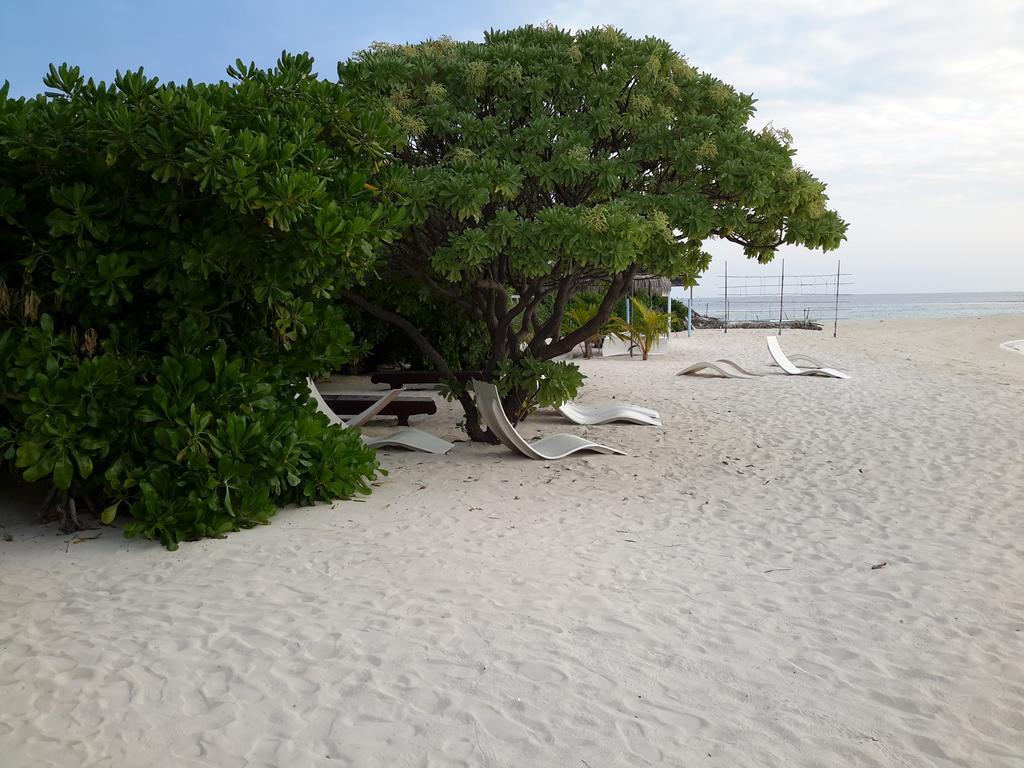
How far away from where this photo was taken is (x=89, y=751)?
2744 millimetres

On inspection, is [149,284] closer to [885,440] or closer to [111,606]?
[111,606]

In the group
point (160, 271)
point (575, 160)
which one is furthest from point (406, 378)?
point (160, 271)

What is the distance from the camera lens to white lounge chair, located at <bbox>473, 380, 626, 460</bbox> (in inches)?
287

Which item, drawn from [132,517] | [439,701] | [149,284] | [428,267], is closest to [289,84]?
[149,284]

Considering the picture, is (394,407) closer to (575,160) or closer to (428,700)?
(575,160)

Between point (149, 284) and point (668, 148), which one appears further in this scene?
point (668, 148)

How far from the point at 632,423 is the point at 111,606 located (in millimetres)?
6401

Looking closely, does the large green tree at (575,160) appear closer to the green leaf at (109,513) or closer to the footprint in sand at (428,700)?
the green leaf at (109,513)

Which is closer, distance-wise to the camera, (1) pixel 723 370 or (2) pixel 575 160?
(2) pixel 575 160

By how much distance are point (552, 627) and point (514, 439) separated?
364 cm

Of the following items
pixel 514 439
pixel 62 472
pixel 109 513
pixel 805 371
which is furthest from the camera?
pixel 805 371

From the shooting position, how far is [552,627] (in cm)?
375

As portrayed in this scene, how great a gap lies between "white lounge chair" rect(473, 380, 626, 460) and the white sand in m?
0.44

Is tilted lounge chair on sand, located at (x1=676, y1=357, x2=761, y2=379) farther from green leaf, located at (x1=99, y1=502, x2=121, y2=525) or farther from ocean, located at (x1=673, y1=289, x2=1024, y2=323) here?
ocean, located at (x1=673, y1=289, x2=1024, y2=323)
